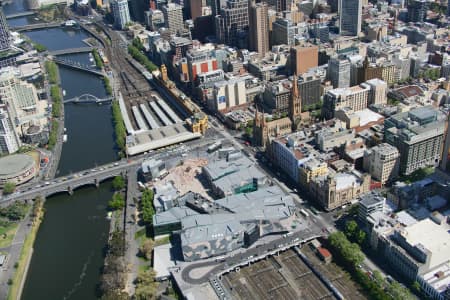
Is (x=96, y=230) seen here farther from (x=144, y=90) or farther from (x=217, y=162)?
(x=144, y=90)

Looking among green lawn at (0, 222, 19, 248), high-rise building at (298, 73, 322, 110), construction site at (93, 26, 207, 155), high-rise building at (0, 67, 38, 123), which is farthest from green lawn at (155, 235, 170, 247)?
high-rise building at (0, 67, 38, 123)

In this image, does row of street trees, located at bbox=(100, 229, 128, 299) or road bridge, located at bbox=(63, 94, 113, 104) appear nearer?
row of street trees, located at bbox=(100, 229, 128, 299)

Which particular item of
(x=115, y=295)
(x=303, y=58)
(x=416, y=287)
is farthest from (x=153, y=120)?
(x=416, y=287)

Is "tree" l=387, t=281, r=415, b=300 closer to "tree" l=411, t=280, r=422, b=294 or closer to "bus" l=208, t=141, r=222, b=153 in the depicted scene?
"tree" l=411, t=280, r=422, b=294

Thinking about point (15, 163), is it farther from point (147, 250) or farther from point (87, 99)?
point (87, 99)

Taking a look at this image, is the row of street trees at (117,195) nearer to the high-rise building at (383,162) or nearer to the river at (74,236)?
the river at (74,236)
